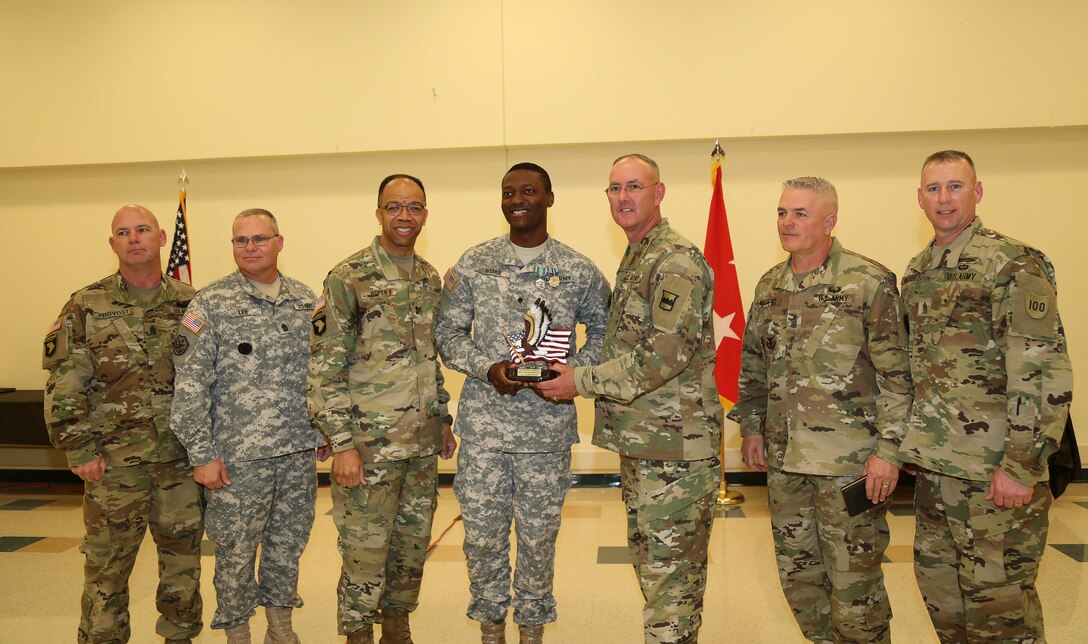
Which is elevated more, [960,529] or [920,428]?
[920,428]

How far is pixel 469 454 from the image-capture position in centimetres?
287

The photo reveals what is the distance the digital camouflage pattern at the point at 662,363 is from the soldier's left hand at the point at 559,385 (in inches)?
1.2

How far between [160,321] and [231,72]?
135 inches

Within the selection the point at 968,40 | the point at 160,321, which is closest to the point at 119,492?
the point at 160,321

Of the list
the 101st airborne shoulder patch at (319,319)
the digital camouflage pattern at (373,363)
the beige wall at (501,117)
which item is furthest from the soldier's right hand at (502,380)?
the beige wall at (501,117)

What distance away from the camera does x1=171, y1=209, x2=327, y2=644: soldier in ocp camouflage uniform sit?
295 cm

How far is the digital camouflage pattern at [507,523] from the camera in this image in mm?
2830

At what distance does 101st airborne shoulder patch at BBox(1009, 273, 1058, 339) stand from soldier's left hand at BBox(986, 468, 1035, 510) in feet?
A: 1.43

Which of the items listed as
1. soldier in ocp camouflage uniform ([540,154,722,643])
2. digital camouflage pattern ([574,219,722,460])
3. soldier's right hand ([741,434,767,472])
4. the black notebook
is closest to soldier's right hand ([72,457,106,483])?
soldier in ocp camouflage uniform ([540,154,722,643])

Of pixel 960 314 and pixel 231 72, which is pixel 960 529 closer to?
pixel 960 314

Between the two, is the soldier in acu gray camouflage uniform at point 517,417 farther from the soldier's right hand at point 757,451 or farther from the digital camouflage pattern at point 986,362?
the digital camouflage pattern at point 986,362

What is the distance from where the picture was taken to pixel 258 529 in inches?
119

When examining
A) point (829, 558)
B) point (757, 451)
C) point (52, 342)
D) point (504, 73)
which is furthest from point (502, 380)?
point (504, 73)

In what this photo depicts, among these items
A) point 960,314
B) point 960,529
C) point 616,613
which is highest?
point 960,314
